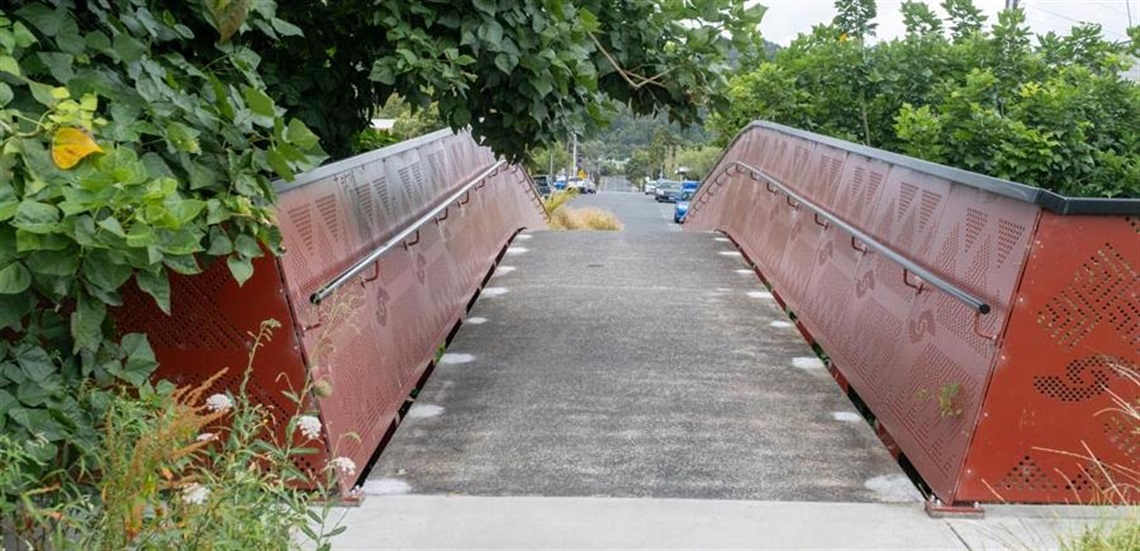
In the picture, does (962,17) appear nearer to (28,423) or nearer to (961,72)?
(961,72)

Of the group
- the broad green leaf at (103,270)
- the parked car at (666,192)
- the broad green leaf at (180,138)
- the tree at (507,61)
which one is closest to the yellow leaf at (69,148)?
the broad green leaf at (103,270)

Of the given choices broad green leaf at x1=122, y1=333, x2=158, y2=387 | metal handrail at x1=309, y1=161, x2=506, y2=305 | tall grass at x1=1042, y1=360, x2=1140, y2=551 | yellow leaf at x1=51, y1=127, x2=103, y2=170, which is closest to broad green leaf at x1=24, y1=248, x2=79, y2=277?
yellow leaf at x1=51, y1=127, x2=103, y2=170

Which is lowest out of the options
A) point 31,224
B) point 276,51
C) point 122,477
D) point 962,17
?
point 122,477

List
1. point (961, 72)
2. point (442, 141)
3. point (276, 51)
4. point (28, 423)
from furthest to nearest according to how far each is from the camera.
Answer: point (961, 72), point (442, 141), point (276, 51), point (28, 423)

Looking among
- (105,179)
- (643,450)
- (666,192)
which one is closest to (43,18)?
(105,179)

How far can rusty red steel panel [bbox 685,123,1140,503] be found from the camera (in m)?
4.10

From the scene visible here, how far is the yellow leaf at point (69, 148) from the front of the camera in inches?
112

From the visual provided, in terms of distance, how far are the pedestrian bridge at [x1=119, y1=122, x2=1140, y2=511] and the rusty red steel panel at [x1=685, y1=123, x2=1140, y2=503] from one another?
0.01 m

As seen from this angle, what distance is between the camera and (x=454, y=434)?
5.43 m

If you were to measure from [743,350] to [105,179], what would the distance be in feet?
16.7

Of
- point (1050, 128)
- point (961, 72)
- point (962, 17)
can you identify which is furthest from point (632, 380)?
point (962, 17)

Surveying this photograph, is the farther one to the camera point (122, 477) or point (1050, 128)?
point (1050, 128)

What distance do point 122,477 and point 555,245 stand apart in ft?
30.8

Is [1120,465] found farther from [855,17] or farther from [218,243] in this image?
[855,17]
